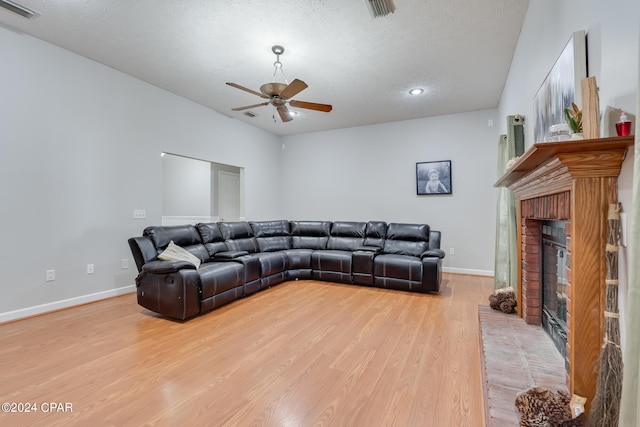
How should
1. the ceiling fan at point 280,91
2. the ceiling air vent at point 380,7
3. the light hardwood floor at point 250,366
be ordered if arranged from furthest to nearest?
the ceiling fan at point 280,91 → the ceiling air vent at point 380,7 → the light hardwood floor at point 250,366

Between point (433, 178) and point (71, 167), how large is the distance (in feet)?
17.8

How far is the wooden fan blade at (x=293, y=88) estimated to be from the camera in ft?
9.05

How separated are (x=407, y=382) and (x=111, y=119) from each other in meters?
4.47

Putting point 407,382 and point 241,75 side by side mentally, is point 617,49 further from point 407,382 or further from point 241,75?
point 241,75

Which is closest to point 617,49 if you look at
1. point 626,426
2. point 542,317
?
point 626,426

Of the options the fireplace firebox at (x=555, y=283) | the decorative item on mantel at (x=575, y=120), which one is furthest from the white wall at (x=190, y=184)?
the decorative item on mantel at (x=575, y=120)

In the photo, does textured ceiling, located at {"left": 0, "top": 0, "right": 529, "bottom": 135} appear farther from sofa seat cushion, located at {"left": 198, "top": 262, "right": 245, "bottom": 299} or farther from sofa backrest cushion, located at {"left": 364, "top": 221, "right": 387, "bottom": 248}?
sofa seat cushion, located at {"left": 198, "top": 262, "right": 245, "bottom": 299}

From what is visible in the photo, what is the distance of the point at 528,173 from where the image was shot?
72.4 inches

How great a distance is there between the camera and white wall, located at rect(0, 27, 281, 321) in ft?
9.70

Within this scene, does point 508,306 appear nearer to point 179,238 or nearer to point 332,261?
point 332,261

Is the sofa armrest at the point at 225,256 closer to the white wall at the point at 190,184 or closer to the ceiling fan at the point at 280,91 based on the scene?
the ceiling fan at the point at 280,91

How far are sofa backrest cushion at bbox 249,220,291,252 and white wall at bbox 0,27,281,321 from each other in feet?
5.27

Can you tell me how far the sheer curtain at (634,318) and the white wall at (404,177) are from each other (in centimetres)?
457

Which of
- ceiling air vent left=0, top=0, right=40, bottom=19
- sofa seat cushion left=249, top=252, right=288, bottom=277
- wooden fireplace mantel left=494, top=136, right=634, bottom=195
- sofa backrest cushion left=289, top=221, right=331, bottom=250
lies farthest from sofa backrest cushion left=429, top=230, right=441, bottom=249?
ceiling air vent left=0, top=0, right=40, bottom=19
